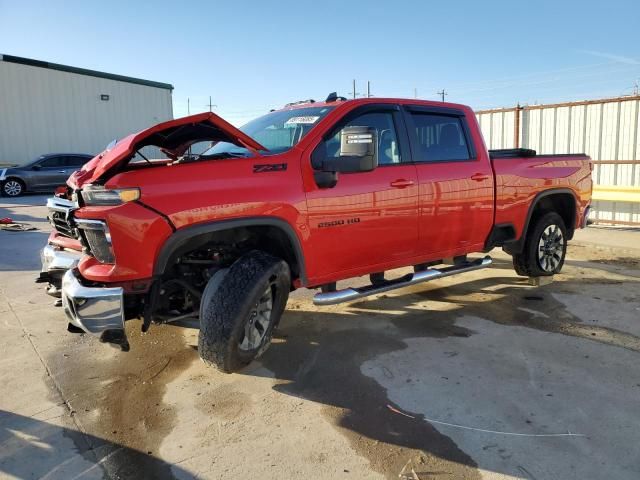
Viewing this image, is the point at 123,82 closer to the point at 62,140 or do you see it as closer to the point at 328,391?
the point at 62,140

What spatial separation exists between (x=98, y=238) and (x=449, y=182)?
10.2 feet

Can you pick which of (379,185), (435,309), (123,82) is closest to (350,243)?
(379,185)

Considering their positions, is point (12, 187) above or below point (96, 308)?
above

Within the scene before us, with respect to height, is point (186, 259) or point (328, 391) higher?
point (186, 259)

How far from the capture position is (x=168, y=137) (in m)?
3.83

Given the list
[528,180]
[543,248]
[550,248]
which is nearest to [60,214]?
[528,180]

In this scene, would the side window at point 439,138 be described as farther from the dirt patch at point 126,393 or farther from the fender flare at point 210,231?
the dirt patch at point 126,393

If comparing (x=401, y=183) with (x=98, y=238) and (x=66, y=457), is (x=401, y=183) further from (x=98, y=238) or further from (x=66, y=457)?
(x=66, y=457)

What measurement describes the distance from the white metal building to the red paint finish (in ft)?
72.7

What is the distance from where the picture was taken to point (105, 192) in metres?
3.24

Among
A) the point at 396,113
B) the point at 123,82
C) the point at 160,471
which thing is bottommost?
the point at 160,471

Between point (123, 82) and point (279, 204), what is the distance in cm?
2666

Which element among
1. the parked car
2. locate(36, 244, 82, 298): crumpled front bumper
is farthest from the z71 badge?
the parked car

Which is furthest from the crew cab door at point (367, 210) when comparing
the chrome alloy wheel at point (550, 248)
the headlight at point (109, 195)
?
the chrome alloy wheel at point (550, 248)
